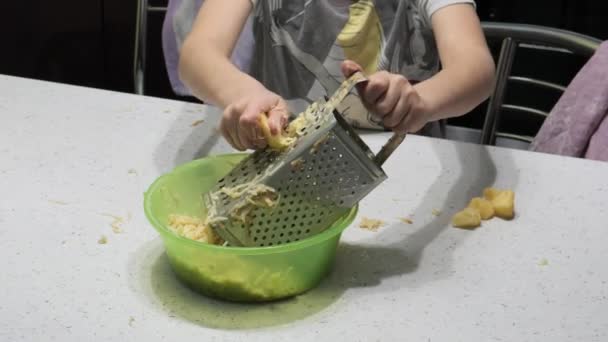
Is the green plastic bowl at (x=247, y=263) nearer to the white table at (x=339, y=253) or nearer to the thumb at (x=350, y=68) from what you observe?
the white table at (x=339, y=253)

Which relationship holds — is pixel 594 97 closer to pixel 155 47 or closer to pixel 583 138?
pixel 583 138

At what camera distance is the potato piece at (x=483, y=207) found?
0.74 metres

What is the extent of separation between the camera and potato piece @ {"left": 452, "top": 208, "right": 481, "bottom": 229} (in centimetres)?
72

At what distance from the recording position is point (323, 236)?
0.59 meters

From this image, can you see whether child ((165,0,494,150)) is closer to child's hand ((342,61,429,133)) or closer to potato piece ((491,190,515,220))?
child's hand ((342,61,429,133))

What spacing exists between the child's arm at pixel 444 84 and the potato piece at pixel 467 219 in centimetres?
10

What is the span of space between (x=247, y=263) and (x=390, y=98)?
18cm

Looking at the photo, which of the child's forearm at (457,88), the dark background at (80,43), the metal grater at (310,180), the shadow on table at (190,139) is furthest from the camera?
the dark background at (80,43)

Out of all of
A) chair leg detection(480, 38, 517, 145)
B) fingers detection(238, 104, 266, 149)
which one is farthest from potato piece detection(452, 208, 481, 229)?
chair leg detection(480, 38, 517, 145)

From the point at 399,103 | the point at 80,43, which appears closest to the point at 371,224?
the point at 399,103

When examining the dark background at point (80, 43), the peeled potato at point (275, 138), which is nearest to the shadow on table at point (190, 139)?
the peeled potato at point (275, 138)

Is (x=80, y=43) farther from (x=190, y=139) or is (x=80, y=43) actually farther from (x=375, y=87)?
(x=375, y=87)

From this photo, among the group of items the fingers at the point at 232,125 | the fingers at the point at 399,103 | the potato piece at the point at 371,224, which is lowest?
the potato piece at the point at 371,224

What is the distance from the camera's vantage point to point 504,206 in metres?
0.74
